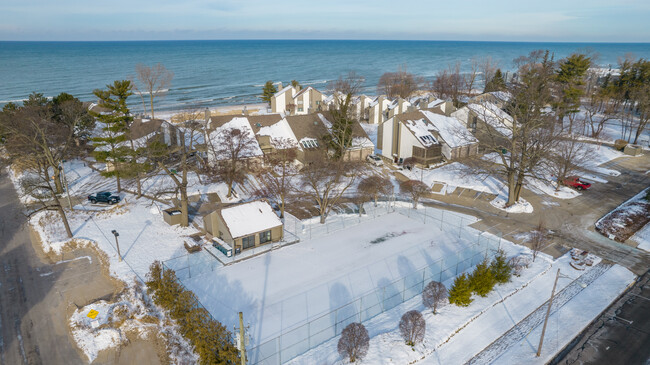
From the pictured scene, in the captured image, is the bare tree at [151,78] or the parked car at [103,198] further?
the bare tree at [151,78]

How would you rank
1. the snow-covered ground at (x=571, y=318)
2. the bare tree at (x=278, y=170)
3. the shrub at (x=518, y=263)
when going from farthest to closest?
1. the bare tree at (x=278, y=170)
2. the shrub at (x=518, y=263)
3. the snow-covered ground at (x=571, y=318)

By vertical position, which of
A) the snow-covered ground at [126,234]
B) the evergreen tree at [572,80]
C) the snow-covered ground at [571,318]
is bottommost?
the snow-covered ground at [571,318]

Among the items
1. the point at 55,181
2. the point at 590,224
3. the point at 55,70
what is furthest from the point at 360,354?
the point at 55,70

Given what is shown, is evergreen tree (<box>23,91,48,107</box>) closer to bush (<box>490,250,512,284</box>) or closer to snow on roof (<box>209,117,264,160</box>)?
snow on roof (<box>209,117,264,160</box>)

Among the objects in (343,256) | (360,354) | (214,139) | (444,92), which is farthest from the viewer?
(444,92)

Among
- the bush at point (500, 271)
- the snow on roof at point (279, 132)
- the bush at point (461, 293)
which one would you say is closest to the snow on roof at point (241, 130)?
the snow on roof at point (279, 132)

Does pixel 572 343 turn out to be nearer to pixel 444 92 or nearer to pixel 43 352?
pixel 43 352

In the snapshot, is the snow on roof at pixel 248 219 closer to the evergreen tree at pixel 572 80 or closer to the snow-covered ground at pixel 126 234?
the snow-covered ground at pixel 126 234
